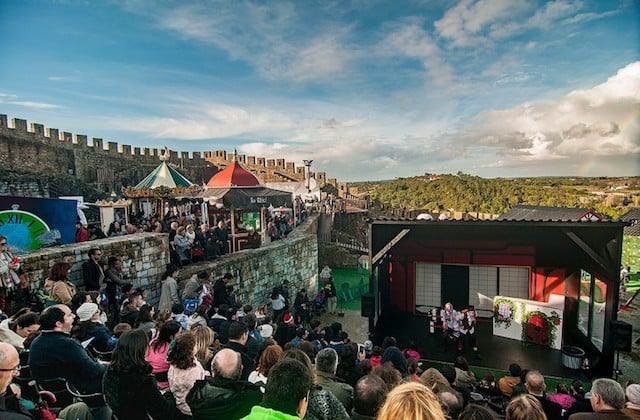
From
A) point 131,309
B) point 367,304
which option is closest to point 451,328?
point 367,304

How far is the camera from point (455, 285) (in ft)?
36.0

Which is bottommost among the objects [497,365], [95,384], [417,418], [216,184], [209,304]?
[497,365]

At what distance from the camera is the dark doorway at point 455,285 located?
10.9m

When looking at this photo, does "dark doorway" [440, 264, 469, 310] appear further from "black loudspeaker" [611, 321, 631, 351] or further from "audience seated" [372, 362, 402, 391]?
"audience seated" [372, 362, 402, 391]

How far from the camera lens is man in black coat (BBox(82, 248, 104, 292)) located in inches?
249

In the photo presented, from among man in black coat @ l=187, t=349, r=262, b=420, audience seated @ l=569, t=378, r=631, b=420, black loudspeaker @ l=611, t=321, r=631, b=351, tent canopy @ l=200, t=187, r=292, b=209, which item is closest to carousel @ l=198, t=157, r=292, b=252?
tent canopy @ l=200, t=187, r=292, b=209

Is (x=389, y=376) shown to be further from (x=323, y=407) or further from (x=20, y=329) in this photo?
(x=20, y=329)

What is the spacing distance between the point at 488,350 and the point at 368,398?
726cm

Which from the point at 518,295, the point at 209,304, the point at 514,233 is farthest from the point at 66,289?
the point at 518,295

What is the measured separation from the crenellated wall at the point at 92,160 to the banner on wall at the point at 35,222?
1942 cm

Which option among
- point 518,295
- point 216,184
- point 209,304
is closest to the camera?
point 209,304

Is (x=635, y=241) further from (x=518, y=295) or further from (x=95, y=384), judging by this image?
(x=95, y=384)

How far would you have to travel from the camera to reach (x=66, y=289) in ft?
17.5

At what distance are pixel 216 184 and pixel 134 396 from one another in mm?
9621
